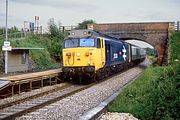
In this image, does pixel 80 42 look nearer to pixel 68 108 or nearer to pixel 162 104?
pixel 68 108

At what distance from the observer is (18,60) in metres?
31.1

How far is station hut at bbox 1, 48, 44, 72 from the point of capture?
29.9 meters

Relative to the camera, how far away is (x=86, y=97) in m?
16.5

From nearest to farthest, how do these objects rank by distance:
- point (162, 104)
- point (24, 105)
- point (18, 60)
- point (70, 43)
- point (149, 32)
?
point (162, 104), point (24, 105), point (70, 43), point (18, 60), point (149, 32)

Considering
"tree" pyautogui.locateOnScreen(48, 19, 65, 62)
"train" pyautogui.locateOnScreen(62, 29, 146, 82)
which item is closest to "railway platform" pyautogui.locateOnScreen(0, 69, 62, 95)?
"train" pyautogui.locateOnScreen(62, 29, 146, 82)

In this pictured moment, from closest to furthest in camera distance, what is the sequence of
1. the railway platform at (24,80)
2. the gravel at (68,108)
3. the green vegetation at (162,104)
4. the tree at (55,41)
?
the green vegetation at (162,104)
the gravel at (68,108)
the railway platform at (24,80)
the tree at (55,41)

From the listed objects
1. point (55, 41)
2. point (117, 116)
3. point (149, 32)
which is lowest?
point (117, 116)

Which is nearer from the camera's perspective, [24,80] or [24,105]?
[24,105]

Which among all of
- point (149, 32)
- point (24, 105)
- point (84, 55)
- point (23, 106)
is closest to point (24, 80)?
point (24, 105)

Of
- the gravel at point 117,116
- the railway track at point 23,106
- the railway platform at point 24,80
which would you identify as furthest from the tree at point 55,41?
the gravel at point 117,116

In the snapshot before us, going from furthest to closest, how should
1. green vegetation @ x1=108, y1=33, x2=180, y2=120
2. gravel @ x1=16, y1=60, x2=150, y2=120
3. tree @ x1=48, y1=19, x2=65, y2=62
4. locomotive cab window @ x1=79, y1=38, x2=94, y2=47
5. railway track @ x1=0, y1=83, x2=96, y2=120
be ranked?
tree @ x1=48, y1=19, x2=65, y2=62
locomotive cab window @ x1=79, y1=38, x2=94, y2=47
railway track @ x1=0, y1=83, x2=96, y2=120
gravel @ x1=16, y1=60, x2=150, y2=120
green vegetation @ x1=108, y1=33, x2=180, y2=120

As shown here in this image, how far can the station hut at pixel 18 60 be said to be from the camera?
1177 inches

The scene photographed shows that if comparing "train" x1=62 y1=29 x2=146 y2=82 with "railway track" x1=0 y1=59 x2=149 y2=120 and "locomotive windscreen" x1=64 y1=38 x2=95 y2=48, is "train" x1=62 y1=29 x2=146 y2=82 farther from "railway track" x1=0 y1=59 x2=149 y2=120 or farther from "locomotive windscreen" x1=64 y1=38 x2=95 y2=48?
"railway track" x1=0 y1=59 x2=149 y2=120

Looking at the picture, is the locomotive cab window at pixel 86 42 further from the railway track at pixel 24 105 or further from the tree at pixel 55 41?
the tree at pixel 55 41
